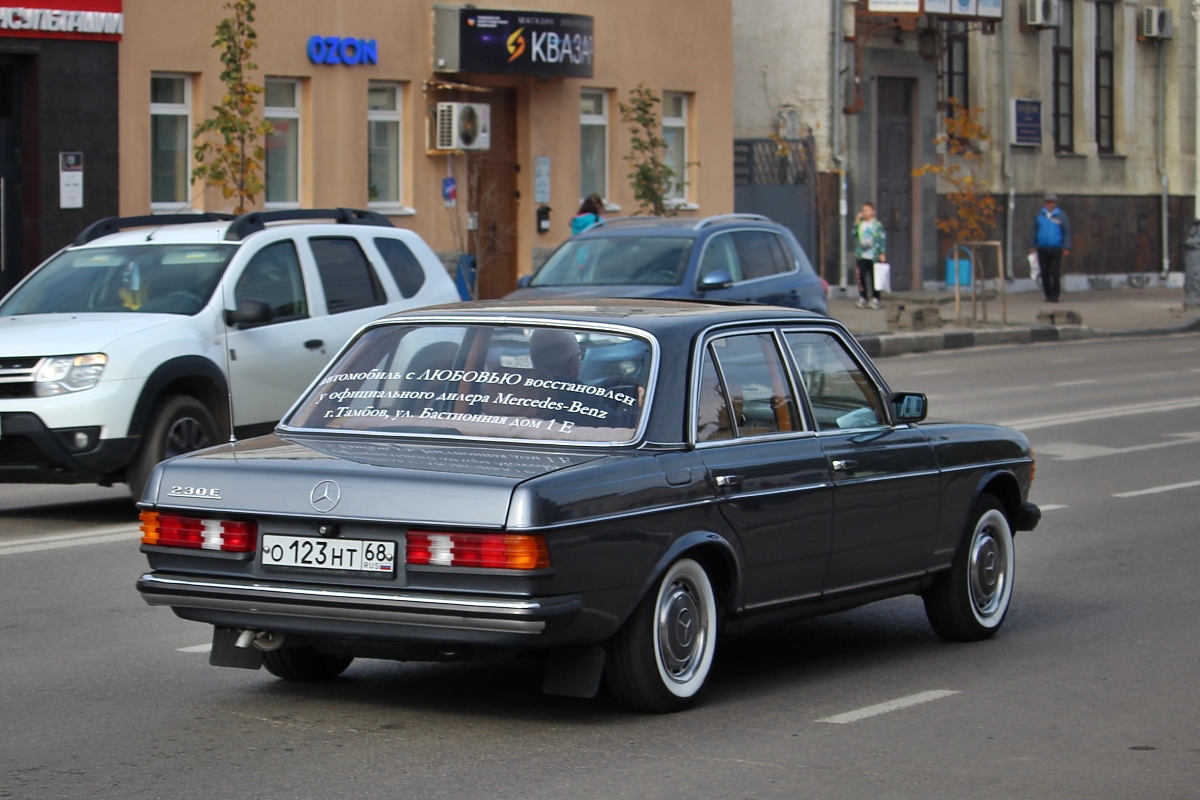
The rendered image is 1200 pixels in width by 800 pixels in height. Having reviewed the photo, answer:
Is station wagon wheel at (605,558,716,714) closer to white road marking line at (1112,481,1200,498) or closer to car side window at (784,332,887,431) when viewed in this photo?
car side window at (784,332,887,431)

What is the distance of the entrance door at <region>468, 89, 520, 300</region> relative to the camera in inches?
1173

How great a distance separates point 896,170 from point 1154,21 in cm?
999

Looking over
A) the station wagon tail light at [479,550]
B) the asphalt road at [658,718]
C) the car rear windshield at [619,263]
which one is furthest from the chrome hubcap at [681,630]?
the car rear windshield at [619,263]

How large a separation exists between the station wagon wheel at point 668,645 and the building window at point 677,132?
2620 centimetres

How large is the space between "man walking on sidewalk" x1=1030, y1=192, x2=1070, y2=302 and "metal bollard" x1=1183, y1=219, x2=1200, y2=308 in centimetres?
250

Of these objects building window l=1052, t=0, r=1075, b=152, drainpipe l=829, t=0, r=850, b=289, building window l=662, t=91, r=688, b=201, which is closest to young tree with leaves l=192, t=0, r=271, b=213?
building window l=662, t=91, r=688, b=201

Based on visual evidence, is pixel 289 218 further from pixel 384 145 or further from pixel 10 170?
pixel 384 145

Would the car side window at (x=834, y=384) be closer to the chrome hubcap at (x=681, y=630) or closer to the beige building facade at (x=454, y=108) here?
the chrome hubcap at (x=681, y=630)

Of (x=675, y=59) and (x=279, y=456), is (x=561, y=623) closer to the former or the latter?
(x=279, y=456)

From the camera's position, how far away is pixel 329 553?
6113 millimetres

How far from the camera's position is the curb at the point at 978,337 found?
27188 mm

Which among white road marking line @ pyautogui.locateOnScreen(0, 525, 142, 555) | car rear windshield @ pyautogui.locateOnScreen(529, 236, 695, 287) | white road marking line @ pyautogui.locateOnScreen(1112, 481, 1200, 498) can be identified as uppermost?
car rear windshield @ pyautogui.locateOnScreen(529, 236, 695, 287)

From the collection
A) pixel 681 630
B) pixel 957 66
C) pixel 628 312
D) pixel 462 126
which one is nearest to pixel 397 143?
pixel 462 126

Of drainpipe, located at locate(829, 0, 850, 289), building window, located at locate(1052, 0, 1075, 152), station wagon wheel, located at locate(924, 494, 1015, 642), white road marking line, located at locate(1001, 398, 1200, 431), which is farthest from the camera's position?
building window, located at locate(1052, 0, 1075, 152)
